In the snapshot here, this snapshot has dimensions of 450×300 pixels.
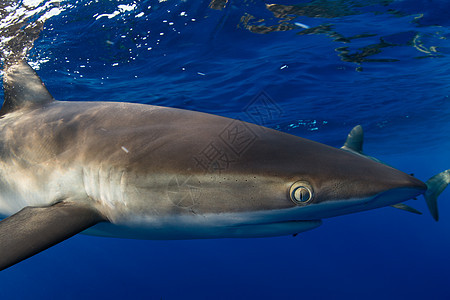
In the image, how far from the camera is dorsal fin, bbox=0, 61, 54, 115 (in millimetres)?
2951

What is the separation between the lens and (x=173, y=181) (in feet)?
5.43

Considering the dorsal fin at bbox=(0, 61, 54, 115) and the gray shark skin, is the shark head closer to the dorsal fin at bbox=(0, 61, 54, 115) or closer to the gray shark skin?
the gray shark skin

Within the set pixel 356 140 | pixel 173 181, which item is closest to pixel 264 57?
pixel 356 140

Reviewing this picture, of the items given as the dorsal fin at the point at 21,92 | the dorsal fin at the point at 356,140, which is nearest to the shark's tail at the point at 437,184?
the dorsal fin at the point at 356,140

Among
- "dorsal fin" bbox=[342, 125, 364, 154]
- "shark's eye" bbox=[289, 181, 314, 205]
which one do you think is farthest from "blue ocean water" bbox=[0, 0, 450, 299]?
"shark's eye" bbox=[289, 181, 314, 205]

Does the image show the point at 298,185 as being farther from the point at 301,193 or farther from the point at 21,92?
the point at 21,92

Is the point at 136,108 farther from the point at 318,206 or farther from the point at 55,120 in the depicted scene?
the point at 318,206

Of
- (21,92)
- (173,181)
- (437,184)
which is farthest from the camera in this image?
(437,184)

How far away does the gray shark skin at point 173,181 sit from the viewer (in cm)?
146

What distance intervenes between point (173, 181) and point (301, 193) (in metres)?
0.72

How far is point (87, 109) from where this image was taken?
2467 millimetres

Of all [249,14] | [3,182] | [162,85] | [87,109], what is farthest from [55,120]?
[162,85]

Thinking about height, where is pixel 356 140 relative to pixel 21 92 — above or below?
below

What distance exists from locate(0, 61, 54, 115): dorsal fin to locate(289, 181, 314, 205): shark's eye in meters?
2.72
